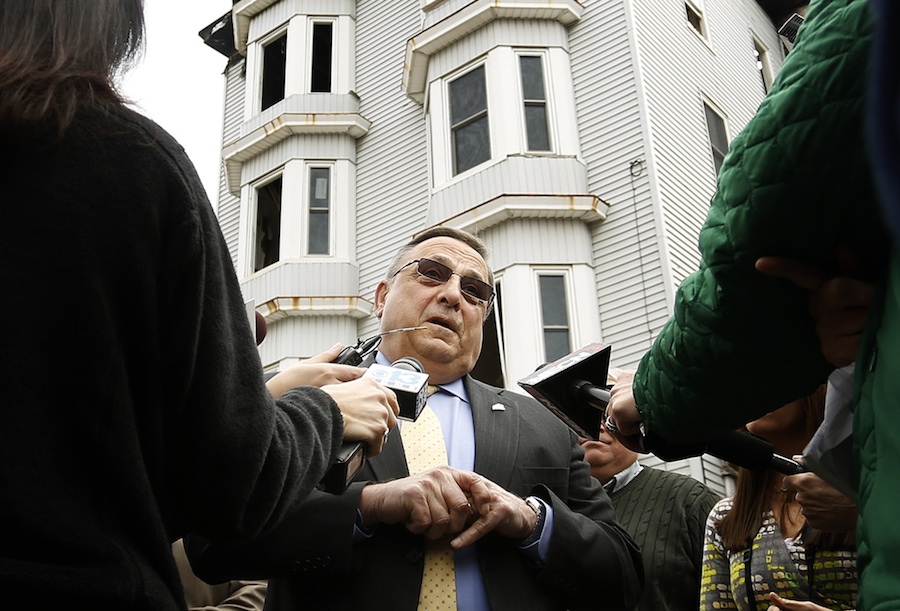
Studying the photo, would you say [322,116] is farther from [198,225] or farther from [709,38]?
[198,225]

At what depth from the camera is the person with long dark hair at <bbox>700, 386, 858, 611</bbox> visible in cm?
275

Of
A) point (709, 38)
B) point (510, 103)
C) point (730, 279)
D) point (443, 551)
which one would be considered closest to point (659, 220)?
point (510, 103)

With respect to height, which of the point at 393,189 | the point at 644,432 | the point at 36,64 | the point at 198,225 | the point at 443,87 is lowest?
the point at 644,432

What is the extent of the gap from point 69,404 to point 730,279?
105 cm

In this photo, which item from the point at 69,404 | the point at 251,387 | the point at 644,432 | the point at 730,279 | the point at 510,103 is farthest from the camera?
the point at 510,103

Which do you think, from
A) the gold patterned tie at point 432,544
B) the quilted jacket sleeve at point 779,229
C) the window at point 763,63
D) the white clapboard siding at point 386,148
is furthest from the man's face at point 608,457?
the window at point 763,63

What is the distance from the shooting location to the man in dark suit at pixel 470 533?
104 inches

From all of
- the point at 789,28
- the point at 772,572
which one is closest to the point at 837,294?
the point at 772,572

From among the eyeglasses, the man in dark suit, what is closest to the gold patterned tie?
the man in dark suit

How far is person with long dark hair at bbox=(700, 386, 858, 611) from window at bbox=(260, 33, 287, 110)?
13822mm

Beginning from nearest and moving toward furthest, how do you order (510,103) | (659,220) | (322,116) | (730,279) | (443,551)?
1. (730,279)
2. (443,551)
3. (659,220)
4. (510,103)
5. (322,116)

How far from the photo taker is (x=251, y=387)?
1.50 meters

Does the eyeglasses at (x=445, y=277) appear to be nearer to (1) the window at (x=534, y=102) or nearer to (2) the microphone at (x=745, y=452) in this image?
(2) the microphone at (x=745, y=452)

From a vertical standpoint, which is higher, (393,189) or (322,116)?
(322,116)
